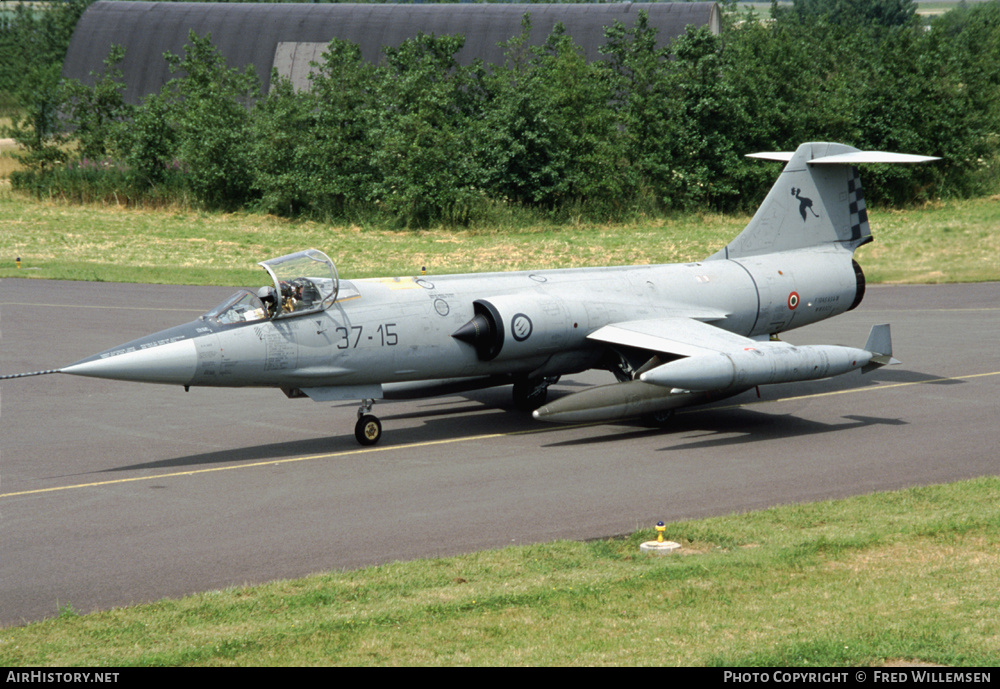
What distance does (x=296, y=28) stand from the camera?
54.8 metres

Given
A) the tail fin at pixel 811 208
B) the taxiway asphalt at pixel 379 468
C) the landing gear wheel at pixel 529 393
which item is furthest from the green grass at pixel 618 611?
the tail fin at pixel 811 208

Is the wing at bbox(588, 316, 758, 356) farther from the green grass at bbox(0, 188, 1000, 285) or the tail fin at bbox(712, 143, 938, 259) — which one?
the green grass at bbox(0, 188, 1000, 285)

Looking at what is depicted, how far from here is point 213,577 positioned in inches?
418

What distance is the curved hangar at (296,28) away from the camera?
50.9m

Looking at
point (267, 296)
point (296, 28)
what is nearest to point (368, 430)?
point (267, 296)

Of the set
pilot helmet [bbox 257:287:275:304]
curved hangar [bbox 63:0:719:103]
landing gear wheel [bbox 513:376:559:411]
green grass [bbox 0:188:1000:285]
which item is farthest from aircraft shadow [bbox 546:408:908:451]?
curved hangar [bbox 63:0:719:103]

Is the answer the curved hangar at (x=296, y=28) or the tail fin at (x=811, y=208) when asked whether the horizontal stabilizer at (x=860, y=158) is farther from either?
the curved hangar at (x=296, y=28)

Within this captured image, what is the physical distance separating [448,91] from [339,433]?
2877 cm

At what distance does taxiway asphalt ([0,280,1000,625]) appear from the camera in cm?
1136

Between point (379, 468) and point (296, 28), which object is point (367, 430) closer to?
point (379, 468)

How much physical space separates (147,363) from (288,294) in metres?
2.24

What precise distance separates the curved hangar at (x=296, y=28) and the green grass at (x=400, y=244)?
43.4 feet

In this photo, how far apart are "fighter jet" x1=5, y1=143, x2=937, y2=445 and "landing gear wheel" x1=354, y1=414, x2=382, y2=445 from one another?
0.07 feet

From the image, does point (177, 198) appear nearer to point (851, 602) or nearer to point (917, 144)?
point (917, 144)
